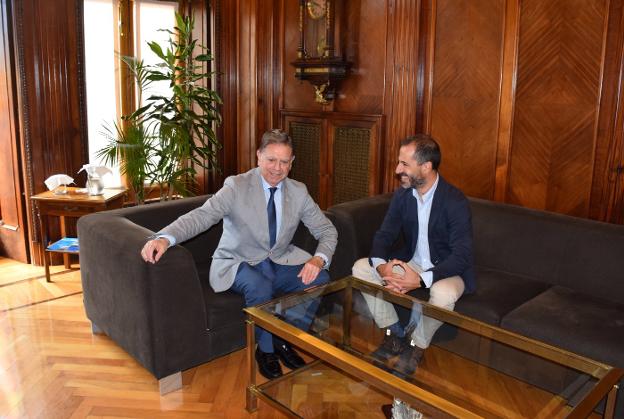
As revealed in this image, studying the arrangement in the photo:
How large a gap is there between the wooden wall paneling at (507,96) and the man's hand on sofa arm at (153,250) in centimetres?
210

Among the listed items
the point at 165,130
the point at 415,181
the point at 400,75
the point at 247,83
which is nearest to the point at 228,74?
the point at 247,83

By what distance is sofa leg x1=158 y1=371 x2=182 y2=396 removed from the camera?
101 inches

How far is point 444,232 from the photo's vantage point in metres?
2.80

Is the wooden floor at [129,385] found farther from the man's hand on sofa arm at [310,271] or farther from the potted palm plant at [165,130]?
the potted palm plant at [165,130]

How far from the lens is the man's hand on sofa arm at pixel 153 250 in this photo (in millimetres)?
2396

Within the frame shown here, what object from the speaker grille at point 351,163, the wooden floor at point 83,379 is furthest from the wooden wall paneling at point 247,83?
the wooden floor at point 83,379

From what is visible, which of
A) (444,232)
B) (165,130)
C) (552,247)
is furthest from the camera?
(165,130)

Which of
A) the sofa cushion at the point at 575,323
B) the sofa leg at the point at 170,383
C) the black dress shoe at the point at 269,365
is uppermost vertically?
the sofa cushion at the point at 575,323

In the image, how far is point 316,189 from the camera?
4.64m

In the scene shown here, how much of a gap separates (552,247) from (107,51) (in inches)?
147

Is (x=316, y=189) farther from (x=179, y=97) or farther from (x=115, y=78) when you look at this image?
(x=115, y=78)

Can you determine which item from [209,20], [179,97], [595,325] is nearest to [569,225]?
[595,325]

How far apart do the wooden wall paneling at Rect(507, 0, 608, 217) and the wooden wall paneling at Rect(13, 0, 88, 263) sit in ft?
10.0

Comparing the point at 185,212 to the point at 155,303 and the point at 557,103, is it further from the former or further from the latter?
the point at 557,103
